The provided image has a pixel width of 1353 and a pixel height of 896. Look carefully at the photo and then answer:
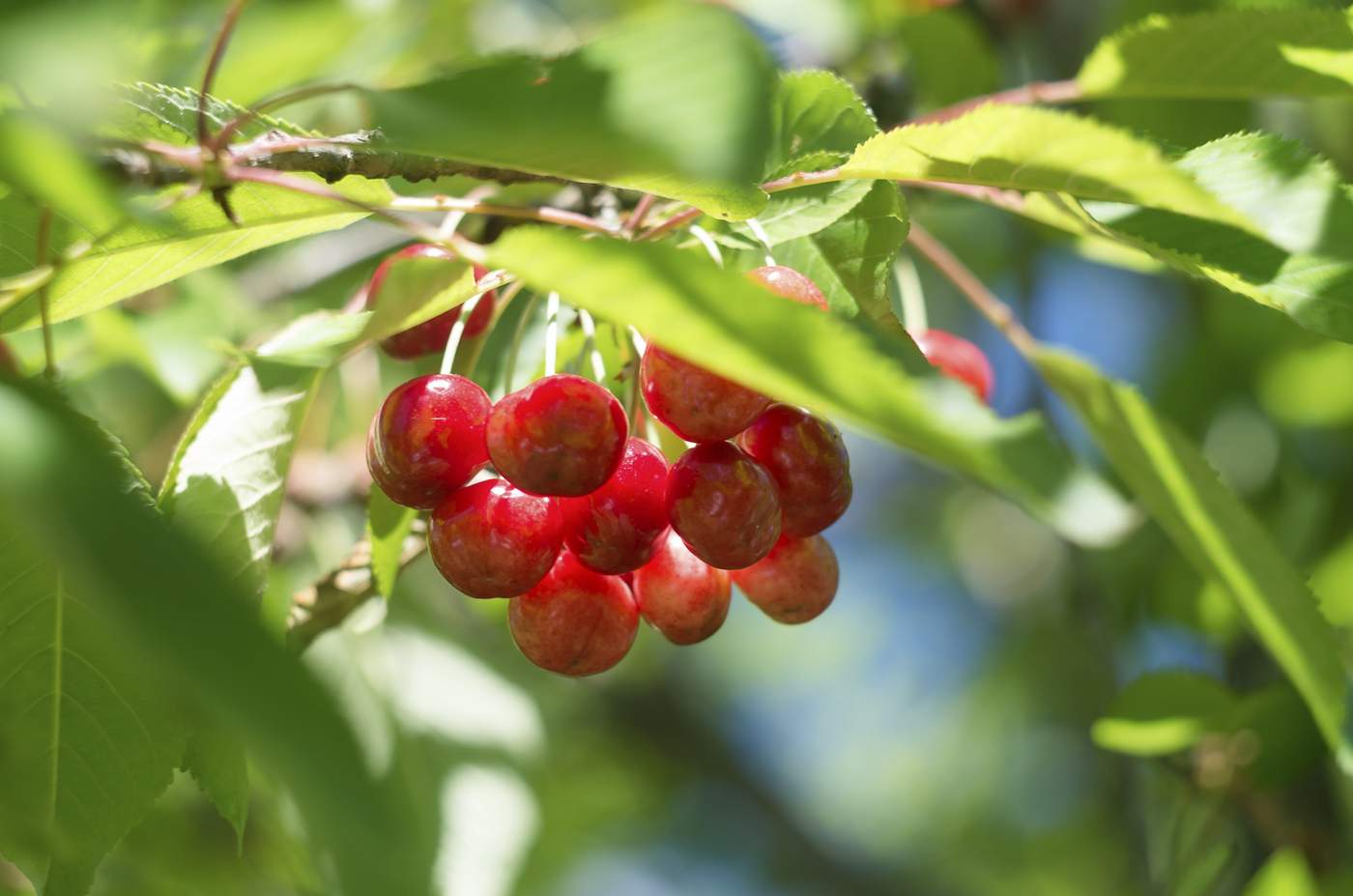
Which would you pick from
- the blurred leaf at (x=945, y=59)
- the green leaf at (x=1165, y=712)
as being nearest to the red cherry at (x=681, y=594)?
the green leaf at (x=1165, y=712)

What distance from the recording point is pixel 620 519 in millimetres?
1002

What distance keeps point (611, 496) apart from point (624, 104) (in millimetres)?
394

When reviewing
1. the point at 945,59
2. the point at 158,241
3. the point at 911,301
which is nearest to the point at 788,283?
the point at 158,241

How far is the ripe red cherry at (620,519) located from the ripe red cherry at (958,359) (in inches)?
21.2

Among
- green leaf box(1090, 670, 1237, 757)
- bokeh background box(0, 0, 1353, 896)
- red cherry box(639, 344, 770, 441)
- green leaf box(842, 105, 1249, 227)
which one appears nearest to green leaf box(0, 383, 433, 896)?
bokeh background box(0, 0, 1353, 896)

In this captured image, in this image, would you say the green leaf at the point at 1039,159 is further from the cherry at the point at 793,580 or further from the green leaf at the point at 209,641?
the green leaf at the point at 209,641

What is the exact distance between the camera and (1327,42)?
1.14m

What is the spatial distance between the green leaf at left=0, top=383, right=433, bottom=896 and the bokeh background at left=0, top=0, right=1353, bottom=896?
227mm

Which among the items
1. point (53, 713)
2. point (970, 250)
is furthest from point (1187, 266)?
point (970, 250)

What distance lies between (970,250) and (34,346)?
7.10ft

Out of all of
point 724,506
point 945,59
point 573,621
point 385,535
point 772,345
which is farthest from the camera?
point 945,59

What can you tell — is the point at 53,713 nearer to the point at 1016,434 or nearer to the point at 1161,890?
the point at 1016,434

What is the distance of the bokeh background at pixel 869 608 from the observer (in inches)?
75.7

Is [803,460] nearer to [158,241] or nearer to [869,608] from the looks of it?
[158,241]
